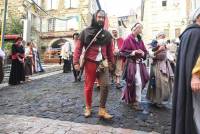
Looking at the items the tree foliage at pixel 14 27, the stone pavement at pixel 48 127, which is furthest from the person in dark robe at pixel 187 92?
the tree foliage at pixel 14 27

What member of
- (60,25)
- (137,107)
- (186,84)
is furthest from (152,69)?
(60,25)

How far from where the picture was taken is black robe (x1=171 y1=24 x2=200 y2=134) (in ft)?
11.1

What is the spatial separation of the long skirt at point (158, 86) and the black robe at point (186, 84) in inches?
128

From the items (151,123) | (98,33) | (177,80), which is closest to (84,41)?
(98,33)

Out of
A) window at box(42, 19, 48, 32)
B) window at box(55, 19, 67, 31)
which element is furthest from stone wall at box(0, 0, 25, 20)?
window at box(55, 19, 67, 31)

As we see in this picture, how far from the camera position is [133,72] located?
21.1 ft

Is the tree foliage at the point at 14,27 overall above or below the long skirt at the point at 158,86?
above

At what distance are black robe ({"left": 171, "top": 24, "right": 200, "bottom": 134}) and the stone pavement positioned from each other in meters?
1.59

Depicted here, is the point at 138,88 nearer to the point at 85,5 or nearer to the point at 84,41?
the point at 84,41

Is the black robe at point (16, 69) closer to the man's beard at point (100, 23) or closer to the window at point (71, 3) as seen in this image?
the man's beard at point (100, 23)

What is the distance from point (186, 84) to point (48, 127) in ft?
8.04

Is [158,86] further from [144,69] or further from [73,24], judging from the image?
[73,24]

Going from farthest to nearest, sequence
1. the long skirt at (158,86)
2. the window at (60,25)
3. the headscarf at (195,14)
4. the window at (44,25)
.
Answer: the window at (44,25) < the window at (60,25) < the long skirt at (158,86) < the headscarf at (195,14)

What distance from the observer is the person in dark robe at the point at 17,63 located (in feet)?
35.7
